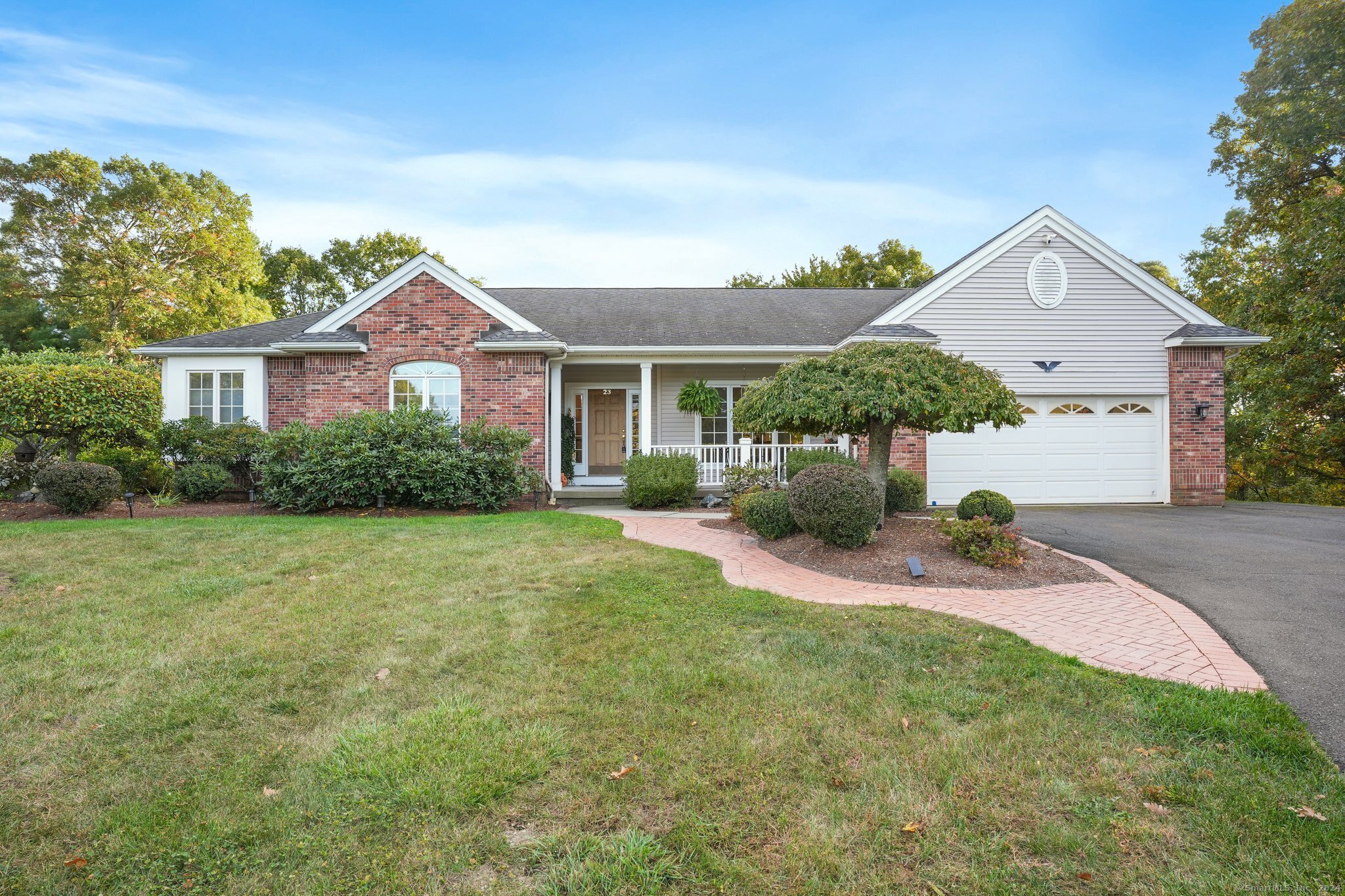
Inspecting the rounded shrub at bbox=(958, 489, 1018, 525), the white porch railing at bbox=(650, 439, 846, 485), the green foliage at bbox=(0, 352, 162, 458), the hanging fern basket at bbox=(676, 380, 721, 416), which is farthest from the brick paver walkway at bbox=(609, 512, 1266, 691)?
the green foliage at bbox=(0, 352, 162, 458)

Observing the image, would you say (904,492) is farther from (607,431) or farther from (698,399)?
(607,431)

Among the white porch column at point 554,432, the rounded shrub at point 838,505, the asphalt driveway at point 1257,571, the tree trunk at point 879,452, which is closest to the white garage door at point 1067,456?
the asphalt driveway at point 1257,571

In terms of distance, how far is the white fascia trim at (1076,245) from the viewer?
12641mm

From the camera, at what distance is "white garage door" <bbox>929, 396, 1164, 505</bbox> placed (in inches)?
502

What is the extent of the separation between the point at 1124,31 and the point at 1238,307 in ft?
32.3

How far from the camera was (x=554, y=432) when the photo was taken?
1338 centimetres

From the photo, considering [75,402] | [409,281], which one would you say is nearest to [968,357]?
[409,281]

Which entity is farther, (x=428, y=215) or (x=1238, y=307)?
(x=428, y=215)

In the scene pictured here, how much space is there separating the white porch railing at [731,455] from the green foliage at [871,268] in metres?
18.9

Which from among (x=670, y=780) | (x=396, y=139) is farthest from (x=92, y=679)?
(x=396, y=139)

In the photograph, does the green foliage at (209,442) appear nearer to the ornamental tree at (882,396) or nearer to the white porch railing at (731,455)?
the white porch railing at (731,455)

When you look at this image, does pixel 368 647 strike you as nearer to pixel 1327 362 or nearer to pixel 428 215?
pixel 428 215

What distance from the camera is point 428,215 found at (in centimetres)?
2064

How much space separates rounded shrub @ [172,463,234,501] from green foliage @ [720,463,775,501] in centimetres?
946
